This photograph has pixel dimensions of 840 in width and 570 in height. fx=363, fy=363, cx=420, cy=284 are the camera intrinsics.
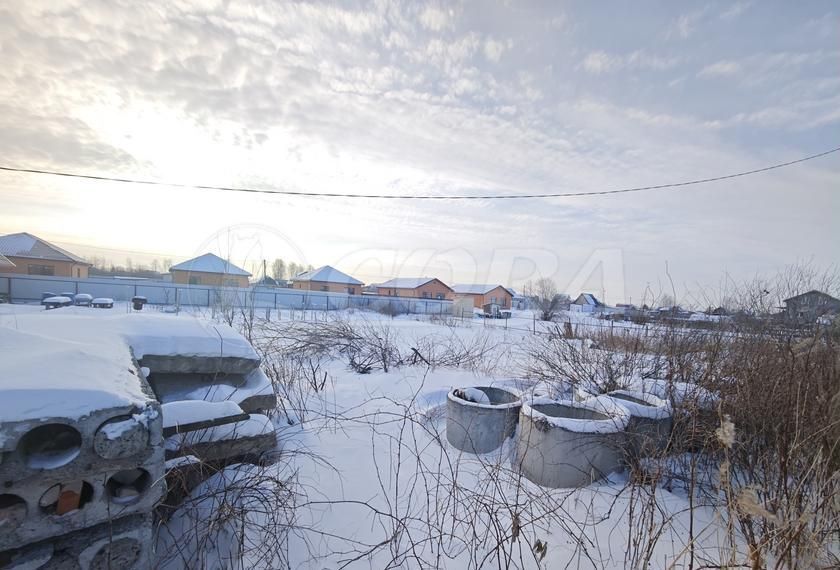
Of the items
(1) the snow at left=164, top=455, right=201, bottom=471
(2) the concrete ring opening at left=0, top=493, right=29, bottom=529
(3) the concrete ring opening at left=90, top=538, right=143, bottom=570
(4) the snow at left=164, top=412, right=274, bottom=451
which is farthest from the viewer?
(4) the snow at left=164, top=412, right=274, bottom=451

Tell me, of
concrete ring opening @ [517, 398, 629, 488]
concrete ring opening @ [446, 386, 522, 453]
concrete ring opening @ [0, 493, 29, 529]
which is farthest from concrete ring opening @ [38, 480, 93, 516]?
concrete ring opening @ [446, 386, 522, 453]

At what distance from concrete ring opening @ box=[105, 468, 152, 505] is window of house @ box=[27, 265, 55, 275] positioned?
3577 centimetres

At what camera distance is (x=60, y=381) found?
165 cm

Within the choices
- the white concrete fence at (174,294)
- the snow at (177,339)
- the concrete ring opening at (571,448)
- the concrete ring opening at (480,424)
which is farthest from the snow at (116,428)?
the white concrete fence at (174,294)

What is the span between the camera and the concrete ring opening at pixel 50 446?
150 centimetres

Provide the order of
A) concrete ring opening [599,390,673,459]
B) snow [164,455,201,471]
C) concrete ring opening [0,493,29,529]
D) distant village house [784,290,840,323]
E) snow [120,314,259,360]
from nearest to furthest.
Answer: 1. concrete ring opening [0,493,29,529]
2. snow [164,455,201,471]
3. snow [120,314,259,360]
4. concrete ring opening [599,390,673,459]
5. distant village house [784,290,840,323]

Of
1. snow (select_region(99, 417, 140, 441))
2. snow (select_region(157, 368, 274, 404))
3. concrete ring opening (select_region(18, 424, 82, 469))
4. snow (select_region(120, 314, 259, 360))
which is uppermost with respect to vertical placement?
snow (select_region(120, 314, 259, 360))

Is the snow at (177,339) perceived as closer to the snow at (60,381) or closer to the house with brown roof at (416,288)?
the snow at (60,381)

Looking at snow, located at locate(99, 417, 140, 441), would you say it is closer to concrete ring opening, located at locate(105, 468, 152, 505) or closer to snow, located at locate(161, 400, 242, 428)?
concrete ring opening, located at locate(105, 468, 152, 505)

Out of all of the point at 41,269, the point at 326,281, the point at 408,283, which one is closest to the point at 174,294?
the point at 41,269

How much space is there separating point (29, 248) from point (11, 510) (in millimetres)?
35423

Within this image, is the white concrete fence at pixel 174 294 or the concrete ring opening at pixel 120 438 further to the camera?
the white concrete fence at pixel 174 294

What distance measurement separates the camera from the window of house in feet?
85.8

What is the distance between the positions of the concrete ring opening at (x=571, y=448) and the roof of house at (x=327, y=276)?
139 ft
